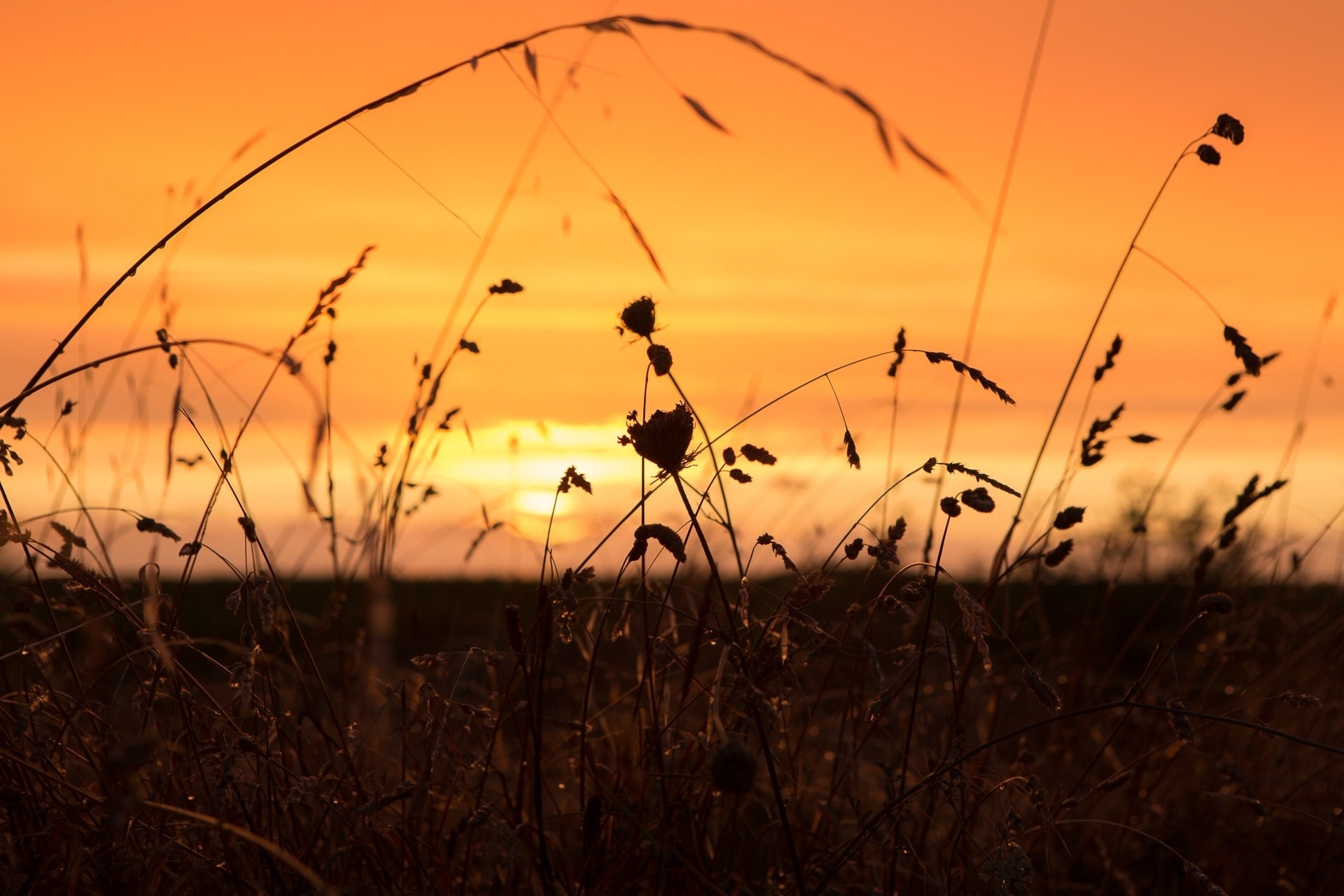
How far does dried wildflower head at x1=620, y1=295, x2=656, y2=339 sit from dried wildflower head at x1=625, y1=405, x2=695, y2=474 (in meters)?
0.13

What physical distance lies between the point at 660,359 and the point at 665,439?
0.11m

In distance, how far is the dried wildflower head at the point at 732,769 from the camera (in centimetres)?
113

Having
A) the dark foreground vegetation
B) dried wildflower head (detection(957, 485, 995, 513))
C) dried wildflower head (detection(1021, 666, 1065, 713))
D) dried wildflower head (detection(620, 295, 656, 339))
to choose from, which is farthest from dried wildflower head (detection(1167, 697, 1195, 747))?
dried wildflower head (detection(620, 295, 656, 339))

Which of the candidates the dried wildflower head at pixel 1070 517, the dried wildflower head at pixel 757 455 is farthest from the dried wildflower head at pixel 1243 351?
the dried wildflower head at pixel 757 455

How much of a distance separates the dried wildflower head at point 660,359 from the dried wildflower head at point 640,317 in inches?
1.6

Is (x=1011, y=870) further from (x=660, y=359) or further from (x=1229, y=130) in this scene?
(x=1229, y=130)

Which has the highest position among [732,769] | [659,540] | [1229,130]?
[1229,130]

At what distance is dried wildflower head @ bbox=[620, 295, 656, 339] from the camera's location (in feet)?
4.87

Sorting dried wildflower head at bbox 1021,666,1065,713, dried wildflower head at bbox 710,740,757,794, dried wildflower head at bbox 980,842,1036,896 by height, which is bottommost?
dried wildflower head at bbox 980,842,1036,896

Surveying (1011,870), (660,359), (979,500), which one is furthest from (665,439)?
(1011,870)

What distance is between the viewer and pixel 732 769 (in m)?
1.13

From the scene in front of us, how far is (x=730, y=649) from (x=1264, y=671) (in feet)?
8.73

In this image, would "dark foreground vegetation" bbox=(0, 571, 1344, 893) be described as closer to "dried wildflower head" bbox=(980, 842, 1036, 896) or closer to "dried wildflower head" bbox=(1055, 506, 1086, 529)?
"dried wildflower head" bbox=(980, 842, 1036, 896)

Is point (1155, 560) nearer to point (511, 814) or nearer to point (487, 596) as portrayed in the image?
point (487, 596)
